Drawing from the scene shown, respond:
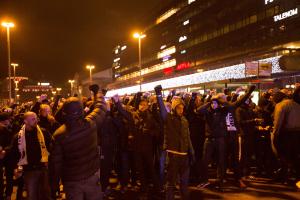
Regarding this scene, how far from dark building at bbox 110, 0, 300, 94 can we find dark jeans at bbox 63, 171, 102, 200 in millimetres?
11435

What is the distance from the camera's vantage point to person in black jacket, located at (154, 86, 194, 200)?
692cm

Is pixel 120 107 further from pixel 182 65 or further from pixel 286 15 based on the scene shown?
pixel 182 65

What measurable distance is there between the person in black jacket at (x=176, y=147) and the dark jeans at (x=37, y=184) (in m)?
2.04

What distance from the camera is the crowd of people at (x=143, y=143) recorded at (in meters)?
4.55

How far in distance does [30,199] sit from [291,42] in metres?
53.2

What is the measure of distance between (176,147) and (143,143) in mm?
1746

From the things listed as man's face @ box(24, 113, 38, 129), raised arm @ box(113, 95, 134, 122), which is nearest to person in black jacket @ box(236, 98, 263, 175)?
raised arm @ box(113, 95, 134, 122)

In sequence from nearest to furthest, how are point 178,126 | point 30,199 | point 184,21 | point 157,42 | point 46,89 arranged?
point 30,199 → point 178,126 → point 46,89 → point 184,21 → point 157,42

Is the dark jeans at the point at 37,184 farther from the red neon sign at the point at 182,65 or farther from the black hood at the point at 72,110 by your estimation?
the red neon sign at the point at 182,65

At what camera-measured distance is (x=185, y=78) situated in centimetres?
3266

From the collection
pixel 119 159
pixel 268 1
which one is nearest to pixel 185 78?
pixel 119 159

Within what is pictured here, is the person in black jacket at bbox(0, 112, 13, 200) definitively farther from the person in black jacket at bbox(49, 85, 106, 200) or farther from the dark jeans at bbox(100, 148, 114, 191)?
the person in black jacket at bbox(49, 85, 106, 200)

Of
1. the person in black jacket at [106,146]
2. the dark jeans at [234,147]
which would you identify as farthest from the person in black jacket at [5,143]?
the dark jeans at [234,147]

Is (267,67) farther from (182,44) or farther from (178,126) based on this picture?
(182,44)
